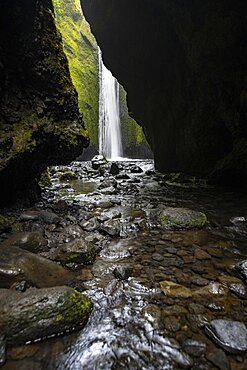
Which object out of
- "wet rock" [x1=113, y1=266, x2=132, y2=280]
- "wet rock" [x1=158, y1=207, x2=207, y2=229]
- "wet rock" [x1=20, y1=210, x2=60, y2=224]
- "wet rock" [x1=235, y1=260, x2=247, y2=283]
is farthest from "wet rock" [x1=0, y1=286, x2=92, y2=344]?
"wet rock" [x1=158, y1=207, x2=207, y2=229]

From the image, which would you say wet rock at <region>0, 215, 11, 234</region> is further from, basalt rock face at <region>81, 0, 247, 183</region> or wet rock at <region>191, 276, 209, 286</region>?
basalt rock face at <region>81, 0, 247, 183</region>

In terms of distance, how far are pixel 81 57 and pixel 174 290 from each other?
36.7m

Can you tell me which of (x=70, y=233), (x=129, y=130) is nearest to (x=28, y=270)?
(x=70, y=233)

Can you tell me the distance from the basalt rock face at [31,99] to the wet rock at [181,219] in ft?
7.98

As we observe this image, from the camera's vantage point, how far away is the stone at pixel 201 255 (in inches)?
117

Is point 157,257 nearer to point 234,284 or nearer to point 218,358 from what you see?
point 234,284

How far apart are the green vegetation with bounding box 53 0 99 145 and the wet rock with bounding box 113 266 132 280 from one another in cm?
2576

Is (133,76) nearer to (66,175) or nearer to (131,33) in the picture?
(131,33)

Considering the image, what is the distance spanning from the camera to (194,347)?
1.60m

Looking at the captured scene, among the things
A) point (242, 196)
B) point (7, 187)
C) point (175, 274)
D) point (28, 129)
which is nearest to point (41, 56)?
Answer: point (28, 129)

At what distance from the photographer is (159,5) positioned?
333 inches

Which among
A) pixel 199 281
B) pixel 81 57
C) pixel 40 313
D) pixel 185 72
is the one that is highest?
pixel 81 57

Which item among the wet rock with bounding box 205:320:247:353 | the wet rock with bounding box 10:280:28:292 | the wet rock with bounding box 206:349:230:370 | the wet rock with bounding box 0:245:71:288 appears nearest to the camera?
the wet rock with bounding box 206:349:230:370

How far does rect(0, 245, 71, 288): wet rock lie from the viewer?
2.21 meters
